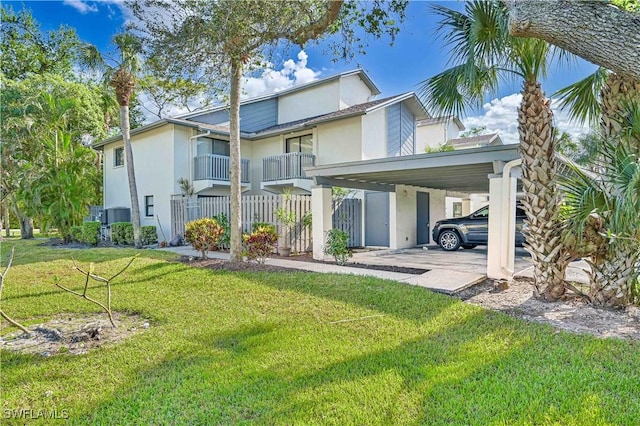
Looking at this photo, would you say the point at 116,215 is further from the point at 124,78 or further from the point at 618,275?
the point at 618,275

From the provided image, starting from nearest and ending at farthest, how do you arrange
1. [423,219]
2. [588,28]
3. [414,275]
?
[588,28]
[414,275]
[423,219]

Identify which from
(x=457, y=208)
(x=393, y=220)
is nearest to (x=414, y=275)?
(x=393, y=220)

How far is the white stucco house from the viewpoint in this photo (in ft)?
50.0

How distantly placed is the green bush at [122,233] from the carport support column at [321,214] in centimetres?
959

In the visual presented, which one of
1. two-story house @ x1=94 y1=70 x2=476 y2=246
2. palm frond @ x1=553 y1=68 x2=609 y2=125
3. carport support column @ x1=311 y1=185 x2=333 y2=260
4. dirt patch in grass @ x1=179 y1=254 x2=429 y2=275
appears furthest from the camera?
two-story house @ x1=94 y1=70 x2=476 y2=246

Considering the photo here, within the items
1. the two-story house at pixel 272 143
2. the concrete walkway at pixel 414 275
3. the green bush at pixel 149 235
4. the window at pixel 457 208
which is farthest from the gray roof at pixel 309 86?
the concrete walkway at pixel 414 275

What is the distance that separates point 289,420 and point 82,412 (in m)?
1.72

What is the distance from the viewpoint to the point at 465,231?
13.4m

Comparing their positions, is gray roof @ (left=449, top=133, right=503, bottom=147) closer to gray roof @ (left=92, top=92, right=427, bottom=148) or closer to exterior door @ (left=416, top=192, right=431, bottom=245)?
gray roof @ (left=92, top=92, right=427, bottom=148)

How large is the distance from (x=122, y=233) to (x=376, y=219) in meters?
11.2

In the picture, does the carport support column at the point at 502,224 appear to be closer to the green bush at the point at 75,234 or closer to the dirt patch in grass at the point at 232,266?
the dirt patch in grass at the point at 232,266

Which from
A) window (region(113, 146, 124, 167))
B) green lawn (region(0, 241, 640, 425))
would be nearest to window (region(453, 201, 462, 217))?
green lawn (region(0, 241, 640, 425))

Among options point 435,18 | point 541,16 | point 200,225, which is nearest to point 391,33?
point 435,18

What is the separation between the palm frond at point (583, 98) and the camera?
6.51 meters
